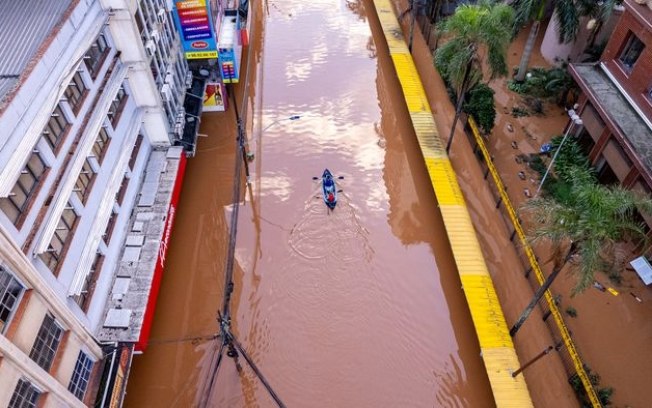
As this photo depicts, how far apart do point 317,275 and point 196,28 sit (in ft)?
67.7

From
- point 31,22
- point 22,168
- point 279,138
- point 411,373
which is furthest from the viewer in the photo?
point 279,138

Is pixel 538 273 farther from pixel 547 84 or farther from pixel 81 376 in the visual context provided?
pixel 81 376

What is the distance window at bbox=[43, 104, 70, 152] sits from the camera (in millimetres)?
18833

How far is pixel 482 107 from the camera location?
32906 millimetres

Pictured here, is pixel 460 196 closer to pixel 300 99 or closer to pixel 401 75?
pixel 401 75

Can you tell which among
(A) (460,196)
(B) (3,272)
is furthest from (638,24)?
(B) (3,272)

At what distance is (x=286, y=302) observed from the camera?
85.0ft

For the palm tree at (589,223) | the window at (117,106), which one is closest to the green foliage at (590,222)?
the palm tree at (589,223)

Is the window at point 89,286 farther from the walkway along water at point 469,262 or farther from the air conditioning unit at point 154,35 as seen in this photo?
the walkway along water at point 469,262

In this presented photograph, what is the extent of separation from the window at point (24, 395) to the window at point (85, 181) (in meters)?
8.47

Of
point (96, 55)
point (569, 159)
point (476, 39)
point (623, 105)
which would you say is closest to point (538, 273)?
point (569, 159)

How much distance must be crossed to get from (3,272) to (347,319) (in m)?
16.2

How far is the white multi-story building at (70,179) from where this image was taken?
52.5ft

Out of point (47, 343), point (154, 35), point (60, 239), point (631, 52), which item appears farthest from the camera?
point (631, 52)
